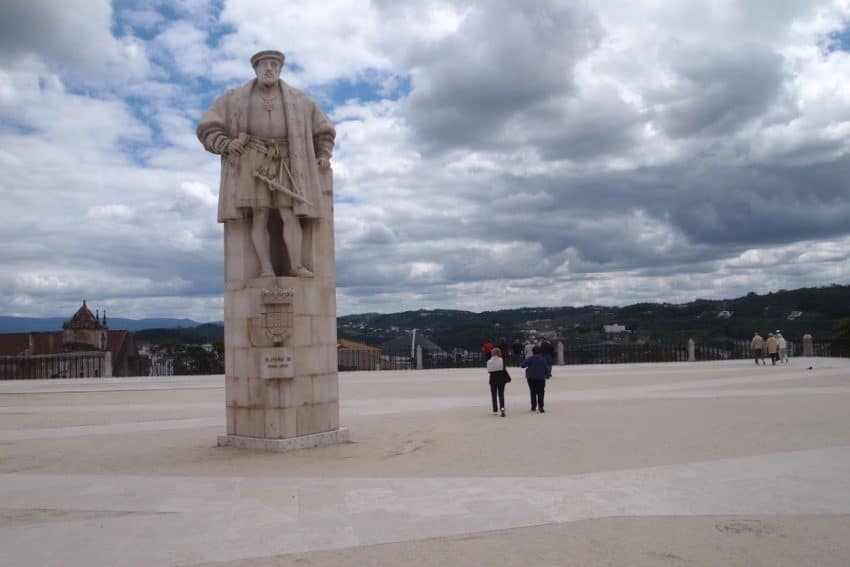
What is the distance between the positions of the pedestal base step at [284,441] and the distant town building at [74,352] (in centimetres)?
2506

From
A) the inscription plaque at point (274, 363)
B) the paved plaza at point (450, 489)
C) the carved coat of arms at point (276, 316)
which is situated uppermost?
the carved coat of arms at point (276, 316)

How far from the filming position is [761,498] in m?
6.84

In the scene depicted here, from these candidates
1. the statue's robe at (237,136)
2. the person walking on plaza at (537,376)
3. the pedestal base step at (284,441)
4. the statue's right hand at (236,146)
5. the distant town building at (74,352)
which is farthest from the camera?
the distant town building at (74,352)

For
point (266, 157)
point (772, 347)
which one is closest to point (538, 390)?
point (266, 157)

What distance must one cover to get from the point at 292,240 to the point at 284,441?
9.86 ft

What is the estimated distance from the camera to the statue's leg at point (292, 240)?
1095 centimetres

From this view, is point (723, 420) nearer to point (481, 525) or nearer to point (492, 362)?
point (492, 362)

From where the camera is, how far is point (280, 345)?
414 inches

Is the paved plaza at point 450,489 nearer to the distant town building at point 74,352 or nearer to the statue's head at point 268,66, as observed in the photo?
the statue's head at point 268,66

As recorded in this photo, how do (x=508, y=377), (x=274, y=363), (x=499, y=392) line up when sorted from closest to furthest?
(x=274, y=363), (x=499, y=392), (x=508, y=377)

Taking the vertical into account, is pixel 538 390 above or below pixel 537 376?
below

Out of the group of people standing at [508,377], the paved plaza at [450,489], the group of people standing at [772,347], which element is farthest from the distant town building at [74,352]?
the group of people standing at [772,347]

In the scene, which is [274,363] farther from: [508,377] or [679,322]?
[679,322]

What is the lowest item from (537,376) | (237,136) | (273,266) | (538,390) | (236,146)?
(538,390)
